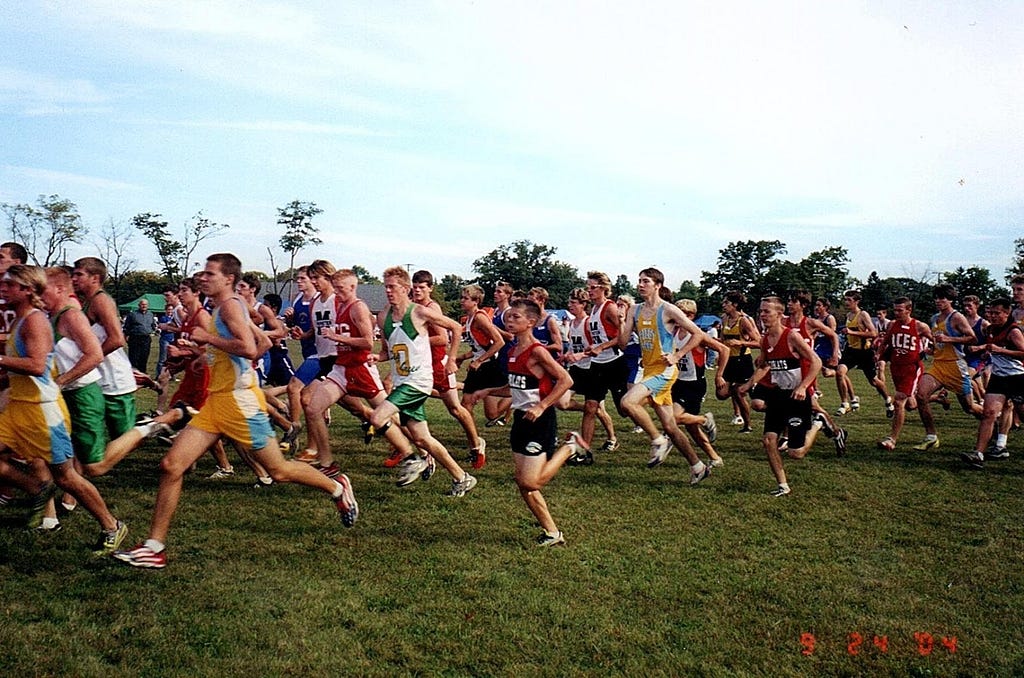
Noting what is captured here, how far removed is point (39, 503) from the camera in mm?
6062

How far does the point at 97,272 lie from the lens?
713 centimetres

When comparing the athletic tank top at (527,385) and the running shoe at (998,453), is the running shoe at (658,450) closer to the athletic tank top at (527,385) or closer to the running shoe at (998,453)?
the athletic tank top at (527,385)

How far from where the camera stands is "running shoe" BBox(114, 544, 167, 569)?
18.1 feet

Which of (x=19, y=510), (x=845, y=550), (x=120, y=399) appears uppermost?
(x=120, y=399)

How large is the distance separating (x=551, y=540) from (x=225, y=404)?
281 centimetres

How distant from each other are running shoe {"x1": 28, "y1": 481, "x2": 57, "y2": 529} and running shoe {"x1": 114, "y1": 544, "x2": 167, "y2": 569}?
3.22 ft

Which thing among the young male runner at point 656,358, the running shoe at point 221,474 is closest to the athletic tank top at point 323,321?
the running shoe at point 221,474

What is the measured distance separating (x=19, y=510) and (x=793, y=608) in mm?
6648

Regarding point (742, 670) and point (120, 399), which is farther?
point (120, 399)

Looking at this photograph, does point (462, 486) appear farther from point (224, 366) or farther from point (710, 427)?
point (710, 427)

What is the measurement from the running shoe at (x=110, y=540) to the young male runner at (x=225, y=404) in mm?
414

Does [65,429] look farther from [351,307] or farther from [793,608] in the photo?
[793,608]

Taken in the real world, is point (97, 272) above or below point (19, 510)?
above

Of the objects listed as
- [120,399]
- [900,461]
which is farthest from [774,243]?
[120,399]
